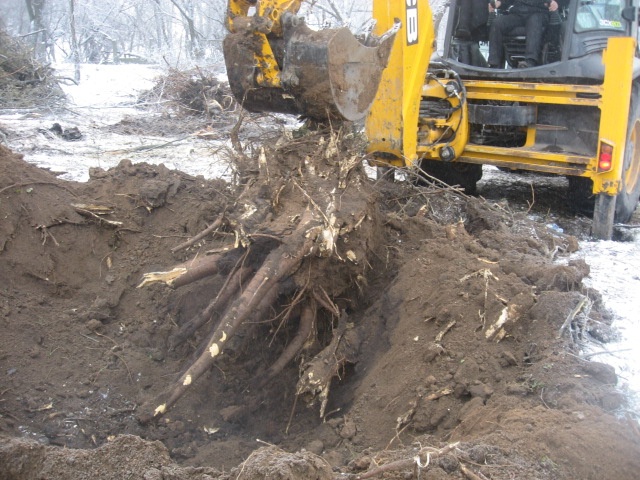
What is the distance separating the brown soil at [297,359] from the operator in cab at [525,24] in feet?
6.62

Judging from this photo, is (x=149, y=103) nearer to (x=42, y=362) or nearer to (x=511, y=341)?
(x=42, y=362)

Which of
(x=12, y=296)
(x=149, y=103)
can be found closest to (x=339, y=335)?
(x=12, y=296)

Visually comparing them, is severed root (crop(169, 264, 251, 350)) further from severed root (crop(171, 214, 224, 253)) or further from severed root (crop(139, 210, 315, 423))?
severed root (crop(171, 214, 224, 253))

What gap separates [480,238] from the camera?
16.3ft

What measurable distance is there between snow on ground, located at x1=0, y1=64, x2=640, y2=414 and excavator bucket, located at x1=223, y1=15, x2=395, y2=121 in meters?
0.58

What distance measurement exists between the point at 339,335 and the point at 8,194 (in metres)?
2.49

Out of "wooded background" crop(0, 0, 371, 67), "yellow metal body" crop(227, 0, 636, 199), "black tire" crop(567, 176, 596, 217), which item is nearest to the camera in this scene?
"yellow metal body" crop(227, 0, 636, 199)

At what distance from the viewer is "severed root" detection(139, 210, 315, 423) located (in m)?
3.25

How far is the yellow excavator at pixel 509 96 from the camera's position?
5227 millimetres

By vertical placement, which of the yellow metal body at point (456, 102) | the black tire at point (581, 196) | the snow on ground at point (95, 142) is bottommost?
the black tire at point (581, 196)

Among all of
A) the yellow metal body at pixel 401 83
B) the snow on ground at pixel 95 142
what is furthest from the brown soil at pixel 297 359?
the snow on ground at pixel 95 142

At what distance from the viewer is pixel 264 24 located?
3934 millimetres

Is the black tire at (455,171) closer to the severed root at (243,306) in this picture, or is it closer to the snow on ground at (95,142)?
the snow on ground at (95,142)

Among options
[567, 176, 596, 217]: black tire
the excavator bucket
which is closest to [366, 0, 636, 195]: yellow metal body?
[567, 176, 596, 217]: black tire
